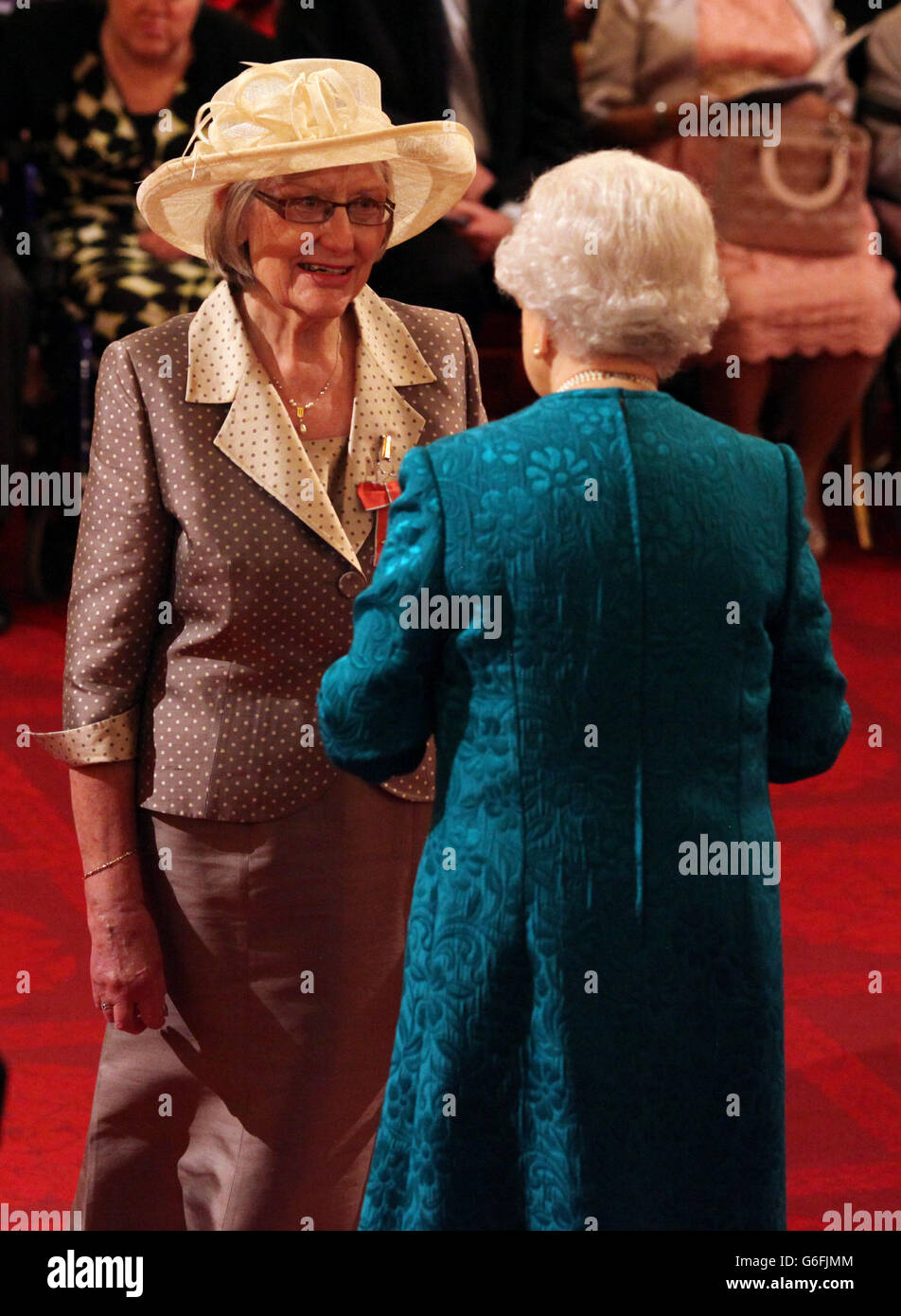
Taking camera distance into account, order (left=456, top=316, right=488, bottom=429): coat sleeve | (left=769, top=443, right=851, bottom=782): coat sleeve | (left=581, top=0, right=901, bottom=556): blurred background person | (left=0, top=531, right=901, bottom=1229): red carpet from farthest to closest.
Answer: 1. (left=581, top=0, right=901, bottom=556): blurred background person
2. (left=0, top=531, right=901, bottom=1229): red carpet
3. (left=456, top=316, right=488, bottom=429): coat sleeve
4. (left=769, top=443, right=851, bottom=782): coat sleeve

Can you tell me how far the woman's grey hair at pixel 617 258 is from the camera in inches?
65.2

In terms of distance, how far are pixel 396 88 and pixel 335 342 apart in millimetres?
2907

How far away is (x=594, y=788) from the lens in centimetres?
170

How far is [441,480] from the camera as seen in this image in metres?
1.67

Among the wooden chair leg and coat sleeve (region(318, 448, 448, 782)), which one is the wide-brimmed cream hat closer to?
coat sleeve (region(318, 448, 448, 782))

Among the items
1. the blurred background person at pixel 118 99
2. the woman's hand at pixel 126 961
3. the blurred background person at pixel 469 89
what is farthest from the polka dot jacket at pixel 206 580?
the blurred background person at pixel 469 89

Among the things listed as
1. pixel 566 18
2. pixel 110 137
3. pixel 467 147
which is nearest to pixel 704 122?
pixel 566 18

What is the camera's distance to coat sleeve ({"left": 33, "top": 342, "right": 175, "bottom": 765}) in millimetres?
1921

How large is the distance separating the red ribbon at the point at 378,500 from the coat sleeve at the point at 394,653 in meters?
0.30

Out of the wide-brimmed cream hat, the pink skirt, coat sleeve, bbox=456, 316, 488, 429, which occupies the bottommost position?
coat sleeve, bbox=456, 316, 488, 429

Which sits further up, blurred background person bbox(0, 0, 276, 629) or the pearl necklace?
blurred background person bbox(0, 0, 276, 629)

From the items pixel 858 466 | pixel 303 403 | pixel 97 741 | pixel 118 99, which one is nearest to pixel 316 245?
pixel 303 403

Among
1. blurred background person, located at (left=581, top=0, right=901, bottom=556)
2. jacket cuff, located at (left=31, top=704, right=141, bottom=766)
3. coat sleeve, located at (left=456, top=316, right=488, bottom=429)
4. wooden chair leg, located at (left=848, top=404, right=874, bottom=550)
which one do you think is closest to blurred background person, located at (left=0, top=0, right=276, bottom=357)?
blurred background person, located at (left=581, top=0, right=901, bottom=556)

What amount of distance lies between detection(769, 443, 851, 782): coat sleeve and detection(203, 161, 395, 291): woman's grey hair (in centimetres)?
59
